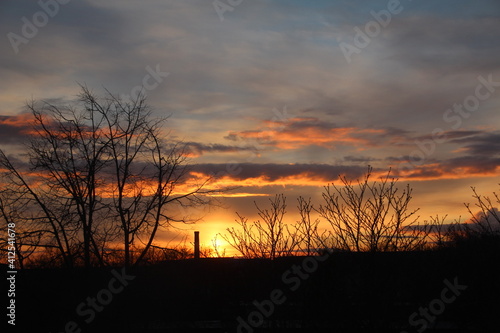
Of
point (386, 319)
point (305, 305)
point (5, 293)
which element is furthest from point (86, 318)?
point (386, 319)

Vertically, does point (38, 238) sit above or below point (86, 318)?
above

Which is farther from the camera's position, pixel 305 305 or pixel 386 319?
pixel 305 305

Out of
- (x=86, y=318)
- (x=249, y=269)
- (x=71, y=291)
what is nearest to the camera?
(x=249, y=269)

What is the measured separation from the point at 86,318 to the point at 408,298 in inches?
391

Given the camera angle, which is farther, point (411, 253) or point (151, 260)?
point (151, 260)

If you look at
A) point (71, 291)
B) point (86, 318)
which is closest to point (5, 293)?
point (71, 291)

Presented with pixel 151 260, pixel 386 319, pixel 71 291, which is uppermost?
pixel 151 260

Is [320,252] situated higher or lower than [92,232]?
lower

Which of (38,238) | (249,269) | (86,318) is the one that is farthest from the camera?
(38,238)

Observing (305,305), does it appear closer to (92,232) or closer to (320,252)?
(320,252)

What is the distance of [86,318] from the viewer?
15812mm

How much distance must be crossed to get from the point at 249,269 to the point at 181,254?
15.3m

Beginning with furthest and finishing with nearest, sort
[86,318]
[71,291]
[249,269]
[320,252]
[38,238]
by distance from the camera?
1. [38,238]
2. [71,291]
3. [86,318]
4. [249,269]
5. [320,252]

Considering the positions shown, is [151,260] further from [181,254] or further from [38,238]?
[38,238]
